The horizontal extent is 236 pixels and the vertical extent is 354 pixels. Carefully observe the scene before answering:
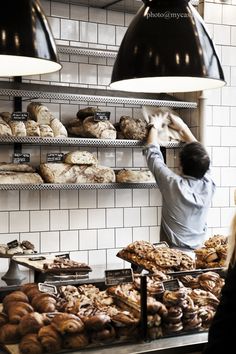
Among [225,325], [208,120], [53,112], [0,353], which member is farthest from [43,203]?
[225,325]

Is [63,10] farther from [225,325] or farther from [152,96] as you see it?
[225,325]

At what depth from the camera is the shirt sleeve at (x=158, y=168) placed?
13.9 feet

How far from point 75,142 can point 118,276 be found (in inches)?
79.5

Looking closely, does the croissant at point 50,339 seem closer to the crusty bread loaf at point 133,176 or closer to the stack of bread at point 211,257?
the stack of bread at point 211,257

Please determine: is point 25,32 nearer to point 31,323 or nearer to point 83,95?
point 31,323

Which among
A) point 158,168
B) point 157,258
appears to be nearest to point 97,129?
point 158,168

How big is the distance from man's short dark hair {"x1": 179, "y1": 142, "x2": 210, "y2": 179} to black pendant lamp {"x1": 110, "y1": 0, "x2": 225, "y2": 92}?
5.77 feet

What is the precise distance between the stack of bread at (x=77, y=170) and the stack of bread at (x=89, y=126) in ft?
0.52

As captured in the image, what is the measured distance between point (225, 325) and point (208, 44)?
116cm

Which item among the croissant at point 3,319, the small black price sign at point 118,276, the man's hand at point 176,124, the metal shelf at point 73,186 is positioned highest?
the man's hand at point 176,124

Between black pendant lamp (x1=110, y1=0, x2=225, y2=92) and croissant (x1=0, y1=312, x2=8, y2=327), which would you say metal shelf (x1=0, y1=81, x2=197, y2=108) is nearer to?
black pendant lamp (x1=110, y1=0, x2=225, y2=92)

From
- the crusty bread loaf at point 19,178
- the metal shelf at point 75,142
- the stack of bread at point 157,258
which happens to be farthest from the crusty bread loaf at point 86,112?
the stack of bread at point 157,258

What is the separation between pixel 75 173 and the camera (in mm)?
4410

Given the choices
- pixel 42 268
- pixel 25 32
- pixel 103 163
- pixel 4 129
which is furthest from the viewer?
pixel 103 163
